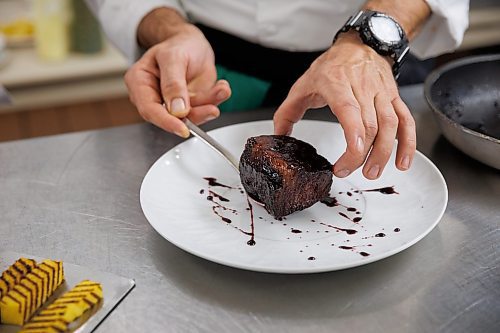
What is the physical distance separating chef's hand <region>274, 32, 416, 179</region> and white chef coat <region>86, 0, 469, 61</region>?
25 centimetres

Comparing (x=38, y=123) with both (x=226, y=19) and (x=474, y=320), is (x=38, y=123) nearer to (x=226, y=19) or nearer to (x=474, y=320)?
(x=226, y=19)

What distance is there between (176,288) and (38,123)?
1858 millimetres

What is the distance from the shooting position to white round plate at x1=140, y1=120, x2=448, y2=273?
0.77m

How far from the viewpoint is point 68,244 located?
841 millimetres

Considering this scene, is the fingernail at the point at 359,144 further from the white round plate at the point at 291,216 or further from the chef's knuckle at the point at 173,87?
the chef's knuckle at the point at 173,87

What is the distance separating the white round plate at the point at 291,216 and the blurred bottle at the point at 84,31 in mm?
1416

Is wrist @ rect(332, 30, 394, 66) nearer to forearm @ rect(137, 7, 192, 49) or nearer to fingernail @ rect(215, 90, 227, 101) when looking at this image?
fingernail @ rect(215, 90, 227, 101)

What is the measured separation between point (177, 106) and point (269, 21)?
0.31m

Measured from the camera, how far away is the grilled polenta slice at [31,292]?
27.0 inches

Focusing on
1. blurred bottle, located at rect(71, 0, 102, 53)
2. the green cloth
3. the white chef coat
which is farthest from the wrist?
blurred bottle, located at rect(71, 0, 102, 53)

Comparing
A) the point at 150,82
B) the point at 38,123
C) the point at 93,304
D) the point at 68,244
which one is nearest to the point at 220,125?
the point at 150,82

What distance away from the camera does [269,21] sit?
4.00 ft

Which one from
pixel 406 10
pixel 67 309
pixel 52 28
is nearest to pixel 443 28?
pixel 406 10

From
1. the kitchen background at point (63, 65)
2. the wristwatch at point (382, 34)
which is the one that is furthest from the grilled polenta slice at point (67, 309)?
the kitchen background at point (63, 65)
